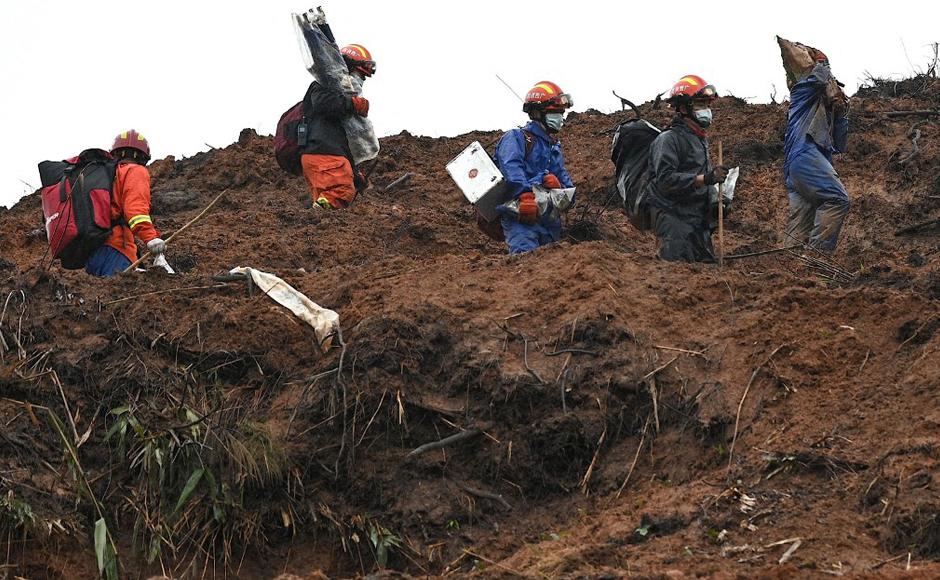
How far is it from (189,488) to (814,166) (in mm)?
5226

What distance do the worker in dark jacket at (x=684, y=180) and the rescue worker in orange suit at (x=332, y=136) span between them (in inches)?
123

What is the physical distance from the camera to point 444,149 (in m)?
15.3

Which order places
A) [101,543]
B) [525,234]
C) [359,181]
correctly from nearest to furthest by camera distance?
1. [101,543]
2. [525,234]
3. [359,181]

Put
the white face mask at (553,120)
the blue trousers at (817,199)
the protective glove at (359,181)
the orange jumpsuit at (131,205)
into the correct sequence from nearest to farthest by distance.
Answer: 1. the orange jumpsuit at (131,205)
2. the blue trousers at (817,199)
3. the white face mask at (553,120)
4. the protective glove at (359,181)

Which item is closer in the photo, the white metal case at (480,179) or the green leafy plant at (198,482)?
the green leafy plant at (198,482)

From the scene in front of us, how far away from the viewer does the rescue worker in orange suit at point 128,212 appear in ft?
30.4

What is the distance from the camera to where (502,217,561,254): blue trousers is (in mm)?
9773

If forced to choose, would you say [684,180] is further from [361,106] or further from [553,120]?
[361,106]

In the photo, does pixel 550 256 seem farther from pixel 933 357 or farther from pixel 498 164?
pixel 933 357

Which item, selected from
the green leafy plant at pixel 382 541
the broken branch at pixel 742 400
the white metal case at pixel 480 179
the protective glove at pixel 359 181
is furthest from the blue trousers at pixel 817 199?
the green leafy plant at pixel 382 541

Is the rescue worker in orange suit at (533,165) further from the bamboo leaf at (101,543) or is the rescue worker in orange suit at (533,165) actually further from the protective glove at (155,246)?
the bamboo leaf at (101,543)

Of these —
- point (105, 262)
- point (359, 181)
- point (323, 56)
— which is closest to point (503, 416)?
point (105, 262)

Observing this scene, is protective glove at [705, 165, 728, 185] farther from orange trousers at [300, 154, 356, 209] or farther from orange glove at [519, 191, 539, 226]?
orange trousers at [300, 154, 356, 209]

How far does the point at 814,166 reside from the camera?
32.9ft
